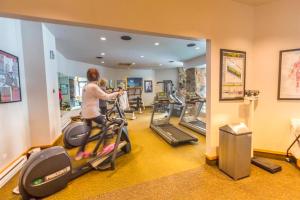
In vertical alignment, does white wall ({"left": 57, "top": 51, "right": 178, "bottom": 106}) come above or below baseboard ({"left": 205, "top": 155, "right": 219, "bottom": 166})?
above

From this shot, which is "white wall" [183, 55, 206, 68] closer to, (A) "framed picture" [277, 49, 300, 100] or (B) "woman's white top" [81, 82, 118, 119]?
(A) "framed picture" [277, 49, 300, 100]

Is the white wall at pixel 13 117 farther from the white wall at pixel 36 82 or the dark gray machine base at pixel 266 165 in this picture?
the dark gray machine base at pixel 266 165

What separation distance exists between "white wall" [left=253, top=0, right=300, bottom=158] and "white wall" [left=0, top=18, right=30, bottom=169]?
13.8ft

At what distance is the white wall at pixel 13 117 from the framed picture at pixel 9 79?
3.7 inches

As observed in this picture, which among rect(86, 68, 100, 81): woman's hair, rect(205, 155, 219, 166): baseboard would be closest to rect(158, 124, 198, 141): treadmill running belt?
rect(205, 155, 219, 166): baseboard

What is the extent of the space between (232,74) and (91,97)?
2414 millimetres

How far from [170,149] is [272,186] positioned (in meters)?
1.82

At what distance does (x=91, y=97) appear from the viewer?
2764mm

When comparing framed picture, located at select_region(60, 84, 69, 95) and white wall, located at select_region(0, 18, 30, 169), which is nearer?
white wall, located at select_region(0, 18, 30, 169)

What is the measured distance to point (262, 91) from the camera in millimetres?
2949

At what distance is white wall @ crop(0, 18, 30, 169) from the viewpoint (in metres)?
2.50

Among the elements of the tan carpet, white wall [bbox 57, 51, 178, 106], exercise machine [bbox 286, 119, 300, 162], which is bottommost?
the tan carpet

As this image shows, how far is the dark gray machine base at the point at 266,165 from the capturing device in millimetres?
2519

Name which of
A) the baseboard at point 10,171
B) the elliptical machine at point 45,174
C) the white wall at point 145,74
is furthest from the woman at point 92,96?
the white wall at point 145,74
